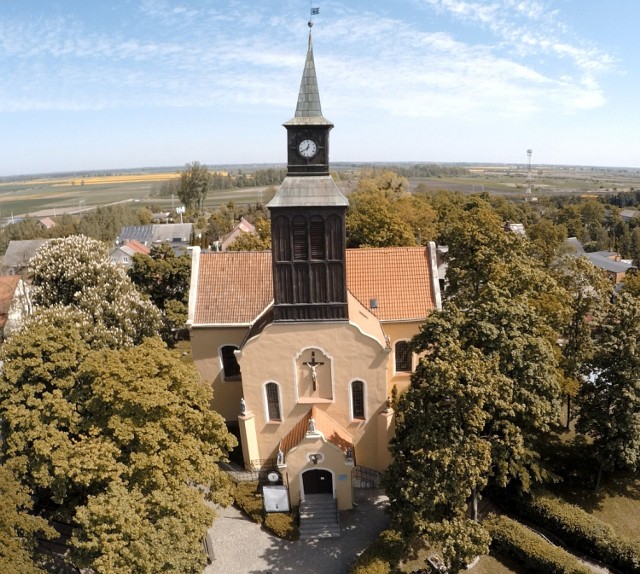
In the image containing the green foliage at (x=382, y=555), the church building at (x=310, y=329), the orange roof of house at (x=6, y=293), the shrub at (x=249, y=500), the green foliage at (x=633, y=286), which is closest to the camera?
the green foliage at (x=382, y=555)

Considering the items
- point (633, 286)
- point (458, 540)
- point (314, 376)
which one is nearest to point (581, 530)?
point (458, 540)

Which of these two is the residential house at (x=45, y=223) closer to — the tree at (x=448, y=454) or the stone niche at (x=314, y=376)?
the stone niche at (x=314, y=376)

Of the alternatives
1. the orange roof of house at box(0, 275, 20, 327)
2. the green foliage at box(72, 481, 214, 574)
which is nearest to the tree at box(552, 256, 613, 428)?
the green foliage at box(72, 481, 214, 574)

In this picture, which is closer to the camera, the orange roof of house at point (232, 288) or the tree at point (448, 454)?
the tree at point (448, 454)

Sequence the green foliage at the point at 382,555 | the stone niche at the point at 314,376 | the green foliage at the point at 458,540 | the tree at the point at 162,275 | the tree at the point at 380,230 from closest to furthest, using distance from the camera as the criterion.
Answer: the green foliage at the point at 458,540 → the green foliage at the point at 382,555 → the stone niche at the point at 314,376 → the tree at the point at 162,275 → the tree at the point at 380,230

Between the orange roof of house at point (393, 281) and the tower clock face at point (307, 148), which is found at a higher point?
the tower clock face at point (307, 148)

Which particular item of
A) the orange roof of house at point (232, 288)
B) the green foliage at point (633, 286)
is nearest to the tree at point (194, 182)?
the orange roof of house at point (232, 288)
